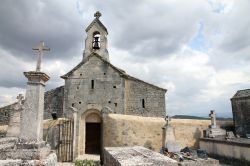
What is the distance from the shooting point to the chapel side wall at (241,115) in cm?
1731

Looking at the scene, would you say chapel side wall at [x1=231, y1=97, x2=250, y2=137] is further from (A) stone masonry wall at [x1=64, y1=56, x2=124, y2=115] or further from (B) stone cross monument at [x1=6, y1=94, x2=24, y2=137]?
(B) stone cross monument at [x1=6, y1=94, x2=24, y2=137]

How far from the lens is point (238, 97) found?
18172 millimetres

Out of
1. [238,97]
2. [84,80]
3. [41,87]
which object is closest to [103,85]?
[84,80]

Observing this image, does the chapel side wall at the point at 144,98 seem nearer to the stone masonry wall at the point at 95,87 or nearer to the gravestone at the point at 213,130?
the stone masonry wall at the point at 95,87

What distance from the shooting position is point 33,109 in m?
5.72

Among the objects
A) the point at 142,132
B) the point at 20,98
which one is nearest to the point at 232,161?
the point at 142,132

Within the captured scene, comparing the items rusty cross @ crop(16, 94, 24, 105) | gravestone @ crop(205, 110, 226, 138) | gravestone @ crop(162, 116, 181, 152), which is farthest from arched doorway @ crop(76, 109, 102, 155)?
gravestone @ crop(205, 110, 226, 138)

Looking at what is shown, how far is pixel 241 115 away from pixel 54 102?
598 inches

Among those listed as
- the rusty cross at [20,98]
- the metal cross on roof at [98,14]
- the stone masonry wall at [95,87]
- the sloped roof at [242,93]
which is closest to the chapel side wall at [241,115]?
the sloped roof at [242,93]

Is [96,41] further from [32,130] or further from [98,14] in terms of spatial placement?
[32,130]

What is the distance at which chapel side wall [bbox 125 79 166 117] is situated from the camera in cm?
1977

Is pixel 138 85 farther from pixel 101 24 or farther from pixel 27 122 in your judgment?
pixel 27 122

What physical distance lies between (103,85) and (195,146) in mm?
8547

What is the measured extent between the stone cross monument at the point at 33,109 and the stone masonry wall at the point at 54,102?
14.6 meters
